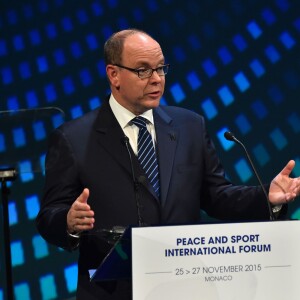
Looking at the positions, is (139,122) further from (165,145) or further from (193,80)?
(193,80)

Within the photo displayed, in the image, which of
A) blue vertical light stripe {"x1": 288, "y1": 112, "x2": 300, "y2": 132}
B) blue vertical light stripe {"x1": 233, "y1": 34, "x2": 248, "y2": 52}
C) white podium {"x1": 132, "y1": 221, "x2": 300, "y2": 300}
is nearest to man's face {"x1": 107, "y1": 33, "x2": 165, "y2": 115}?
white podium {"x1": 132, "y1": 221, "x2": 300, "y2": 300}

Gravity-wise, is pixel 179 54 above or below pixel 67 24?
below

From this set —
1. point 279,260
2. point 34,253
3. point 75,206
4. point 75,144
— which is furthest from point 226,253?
point 34,253

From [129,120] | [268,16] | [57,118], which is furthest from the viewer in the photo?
[268,16]

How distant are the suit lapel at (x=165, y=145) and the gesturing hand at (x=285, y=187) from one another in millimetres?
403

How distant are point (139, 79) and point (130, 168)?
0.33 meters

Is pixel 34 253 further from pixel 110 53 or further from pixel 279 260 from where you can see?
pixel 279 260

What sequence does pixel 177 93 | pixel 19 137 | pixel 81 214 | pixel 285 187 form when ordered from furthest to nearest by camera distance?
pixel 177 93
pixel 19 137
pixel 285 187
pixel 81 214

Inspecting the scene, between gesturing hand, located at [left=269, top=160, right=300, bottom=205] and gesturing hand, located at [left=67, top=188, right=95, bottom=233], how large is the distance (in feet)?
1.98

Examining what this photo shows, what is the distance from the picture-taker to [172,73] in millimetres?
4199

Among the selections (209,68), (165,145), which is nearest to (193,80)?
(209,68)

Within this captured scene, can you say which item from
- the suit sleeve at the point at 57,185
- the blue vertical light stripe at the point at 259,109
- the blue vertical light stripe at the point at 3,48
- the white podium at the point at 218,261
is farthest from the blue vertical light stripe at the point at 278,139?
the white podium at the point at 218,261

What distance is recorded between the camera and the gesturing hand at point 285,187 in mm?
2291

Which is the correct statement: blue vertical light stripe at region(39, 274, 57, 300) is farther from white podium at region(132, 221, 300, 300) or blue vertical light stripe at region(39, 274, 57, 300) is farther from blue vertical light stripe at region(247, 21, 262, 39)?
white podium at region(132, 221, 300, 300)
